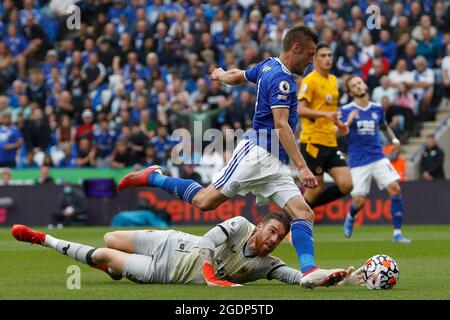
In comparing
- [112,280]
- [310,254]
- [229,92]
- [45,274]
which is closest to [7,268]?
[45,274]

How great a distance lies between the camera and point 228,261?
991 cm

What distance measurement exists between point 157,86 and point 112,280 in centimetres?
1535

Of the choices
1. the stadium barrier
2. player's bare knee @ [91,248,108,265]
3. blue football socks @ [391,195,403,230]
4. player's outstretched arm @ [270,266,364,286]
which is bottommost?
the stadium barrier

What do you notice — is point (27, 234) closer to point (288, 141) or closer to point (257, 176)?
point (257, 176)

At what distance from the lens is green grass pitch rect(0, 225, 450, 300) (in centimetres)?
905

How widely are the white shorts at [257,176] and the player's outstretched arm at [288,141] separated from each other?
1.46 feet

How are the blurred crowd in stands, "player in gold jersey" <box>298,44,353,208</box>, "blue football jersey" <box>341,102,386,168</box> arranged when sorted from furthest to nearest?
the blurred crowd in stands, "blue football jersey" <box>341,102,386,168</box>, "player in gold jersey" <box>298,44,353,208</box>

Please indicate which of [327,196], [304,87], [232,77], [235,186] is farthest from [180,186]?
[327,196]

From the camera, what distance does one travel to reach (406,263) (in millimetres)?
12820

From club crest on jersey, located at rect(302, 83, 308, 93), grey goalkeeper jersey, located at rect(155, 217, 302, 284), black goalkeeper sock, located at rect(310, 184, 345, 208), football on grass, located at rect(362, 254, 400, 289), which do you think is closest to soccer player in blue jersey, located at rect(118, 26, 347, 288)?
grey goalkeeper jersey, located at rect(155, 217, 302, 284)

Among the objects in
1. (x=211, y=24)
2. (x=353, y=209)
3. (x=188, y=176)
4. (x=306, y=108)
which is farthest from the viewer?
(x=211, y=24)

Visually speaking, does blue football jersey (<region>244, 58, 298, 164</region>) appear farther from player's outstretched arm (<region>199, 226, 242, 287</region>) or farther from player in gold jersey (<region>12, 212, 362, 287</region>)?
player's outstretched arm (<region>199, 226, 242, 287</region>)

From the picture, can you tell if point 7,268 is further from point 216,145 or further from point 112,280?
point 216,145

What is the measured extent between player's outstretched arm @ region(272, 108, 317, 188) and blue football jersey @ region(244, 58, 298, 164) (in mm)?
71
